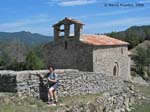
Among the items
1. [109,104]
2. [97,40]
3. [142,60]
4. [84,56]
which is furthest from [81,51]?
[142,60]

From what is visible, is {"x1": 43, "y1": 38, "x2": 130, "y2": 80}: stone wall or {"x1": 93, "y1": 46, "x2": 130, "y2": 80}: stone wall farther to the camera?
{"x1": 93, "y1": 46, "x2": 130, "y2": 80}: stone wall

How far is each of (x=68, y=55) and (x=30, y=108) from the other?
19.1 meters

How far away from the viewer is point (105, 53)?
32.8 meters

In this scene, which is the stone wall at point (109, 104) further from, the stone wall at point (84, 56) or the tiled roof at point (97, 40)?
the tiled roof at point (97, 40)

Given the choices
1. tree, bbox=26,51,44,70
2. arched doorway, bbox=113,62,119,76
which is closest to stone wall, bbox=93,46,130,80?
arched doorway, bbox=113,62,119,76

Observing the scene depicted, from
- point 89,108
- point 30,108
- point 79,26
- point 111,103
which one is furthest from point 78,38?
point 30,108

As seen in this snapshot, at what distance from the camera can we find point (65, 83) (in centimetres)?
1825

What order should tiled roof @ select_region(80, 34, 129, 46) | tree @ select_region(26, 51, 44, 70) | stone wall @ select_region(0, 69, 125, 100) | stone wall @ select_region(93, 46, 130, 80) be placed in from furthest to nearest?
tree @ select_region(26, 51, 44, 70)
tiled roof @ select_region(80, 34, 129, 46)
stone wall @ select_region(93, 46, 130, 80)
stone wall @ select_region(0, 69, 125, 100)

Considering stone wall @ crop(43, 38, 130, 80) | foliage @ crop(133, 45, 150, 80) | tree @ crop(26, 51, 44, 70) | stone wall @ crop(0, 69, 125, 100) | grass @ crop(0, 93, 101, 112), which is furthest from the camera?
foliage @ crop(133, 45, 150, 80)

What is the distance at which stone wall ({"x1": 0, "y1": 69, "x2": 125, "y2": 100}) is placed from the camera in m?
15.4

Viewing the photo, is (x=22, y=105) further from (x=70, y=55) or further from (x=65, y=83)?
(x=70, y=55)

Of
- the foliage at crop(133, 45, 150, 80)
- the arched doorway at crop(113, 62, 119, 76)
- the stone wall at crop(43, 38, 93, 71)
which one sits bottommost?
the foliage at crop(133, 45, 150, 80)

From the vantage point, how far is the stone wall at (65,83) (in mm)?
15423

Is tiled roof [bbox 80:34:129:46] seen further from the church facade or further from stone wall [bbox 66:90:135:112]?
stone wall [bbox 66:90:135:112]
